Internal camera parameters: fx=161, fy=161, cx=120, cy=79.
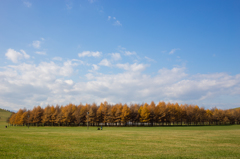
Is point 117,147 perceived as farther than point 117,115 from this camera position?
No

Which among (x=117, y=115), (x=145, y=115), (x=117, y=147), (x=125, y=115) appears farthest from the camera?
(x=117, y=115)

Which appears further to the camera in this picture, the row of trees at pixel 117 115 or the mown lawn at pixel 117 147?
the row of trees at pixel 117 115

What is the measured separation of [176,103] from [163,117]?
22.8 metres

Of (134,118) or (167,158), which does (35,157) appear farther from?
(134,118)

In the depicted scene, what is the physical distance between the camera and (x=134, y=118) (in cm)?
10250

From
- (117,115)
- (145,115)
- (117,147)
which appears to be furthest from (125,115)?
(117,147)

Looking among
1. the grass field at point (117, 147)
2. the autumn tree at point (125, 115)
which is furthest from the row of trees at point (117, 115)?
the grass field at point (117, 147)

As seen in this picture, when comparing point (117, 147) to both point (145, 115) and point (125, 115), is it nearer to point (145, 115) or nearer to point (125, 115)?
point (125, 115)

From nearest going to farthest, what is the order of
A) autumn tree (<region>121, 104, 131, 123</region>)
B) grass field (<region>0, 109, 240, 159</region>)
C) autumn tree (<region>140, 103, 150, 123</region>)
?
grass field (<region>0, 109, 240, 159</region>), autumn tree (<region>140, 103, 150, 123</region>), autumn tree (<region>121, 104, 131, 123</region>)

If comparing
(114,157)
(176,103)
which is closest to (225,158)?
(114,157)

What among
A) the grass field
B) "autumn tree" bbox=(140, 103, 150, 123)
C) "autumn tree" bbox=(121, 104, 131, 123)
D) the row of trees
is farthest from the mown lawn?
the row of trees

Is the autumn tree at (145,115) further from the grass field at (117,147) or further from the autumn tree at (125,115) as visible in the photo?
the grass field at (117,147)

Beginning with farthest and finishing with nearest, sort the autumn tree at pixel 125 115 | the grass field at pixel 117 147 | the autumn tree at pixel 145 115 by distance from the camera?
1. the autumn tree at pixel 125 115
2. the autumn tree at pixel 145 115
3. the grass field at pixel 117 147

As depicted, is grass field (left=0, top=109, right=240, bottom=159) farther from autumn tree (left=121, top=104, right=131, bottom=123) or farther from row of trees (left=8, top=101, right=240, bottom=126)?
row of trees (left=8, top=101, right=240, bottom=126)
